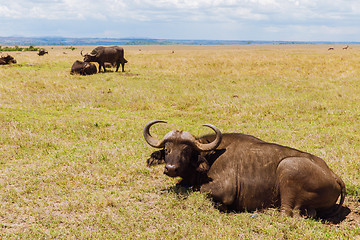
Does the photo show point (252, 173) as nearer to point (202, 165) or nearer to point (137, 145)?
point (202, 165)

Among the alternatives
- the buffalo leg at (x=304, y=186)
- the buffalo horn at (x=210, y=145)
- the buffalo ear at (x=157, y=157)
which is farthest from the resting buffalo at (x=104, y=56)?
the buffalo leg at (x=304, y=186)

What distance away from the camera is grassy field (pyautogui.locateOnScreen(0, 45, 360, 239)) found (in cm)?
508

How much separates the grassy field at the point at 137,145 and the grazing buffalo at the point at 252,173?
271mm

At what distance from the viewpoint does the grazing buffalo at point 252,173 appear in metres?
5.14

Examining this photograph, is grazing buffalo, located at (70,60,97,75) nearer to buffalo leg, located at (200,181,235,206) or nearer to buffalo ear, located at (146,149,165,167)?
buffalo ear, located at (146,149,165,167)

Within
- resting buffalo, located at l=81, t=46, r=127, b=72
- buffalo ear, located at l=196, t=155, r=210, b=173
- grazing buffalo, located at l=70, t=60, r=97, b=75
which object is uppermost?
resting buffalo, located at l=81, t=46, r=127, b=72

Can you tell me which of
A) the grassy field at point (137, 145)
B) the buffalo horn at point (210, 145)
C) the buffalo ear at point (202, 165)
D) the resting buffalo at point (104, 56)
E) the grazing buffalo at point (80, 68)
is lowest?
the grassy field at point (137, 145)

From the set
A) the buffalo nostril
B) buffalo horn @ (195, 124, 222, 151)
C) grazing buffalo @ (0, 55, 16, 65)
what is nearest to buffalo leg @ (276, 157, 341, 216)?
buffalo horn @ (195, 124, 222, 151)

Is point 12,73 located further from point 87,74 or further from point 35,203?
point 35,203

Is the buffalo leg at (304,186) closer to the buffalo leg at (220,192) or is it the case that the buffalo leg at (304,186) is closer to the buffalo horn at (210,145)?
the buffalo leg at (220,192)

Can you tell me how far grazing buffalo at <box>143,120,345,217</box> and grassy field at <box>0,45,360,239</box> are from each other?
0.27 metres

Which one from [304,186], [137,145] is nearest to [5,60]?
[137,145]

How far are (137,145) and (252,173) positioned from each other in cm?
423

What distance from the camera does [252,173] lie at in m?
5.55
